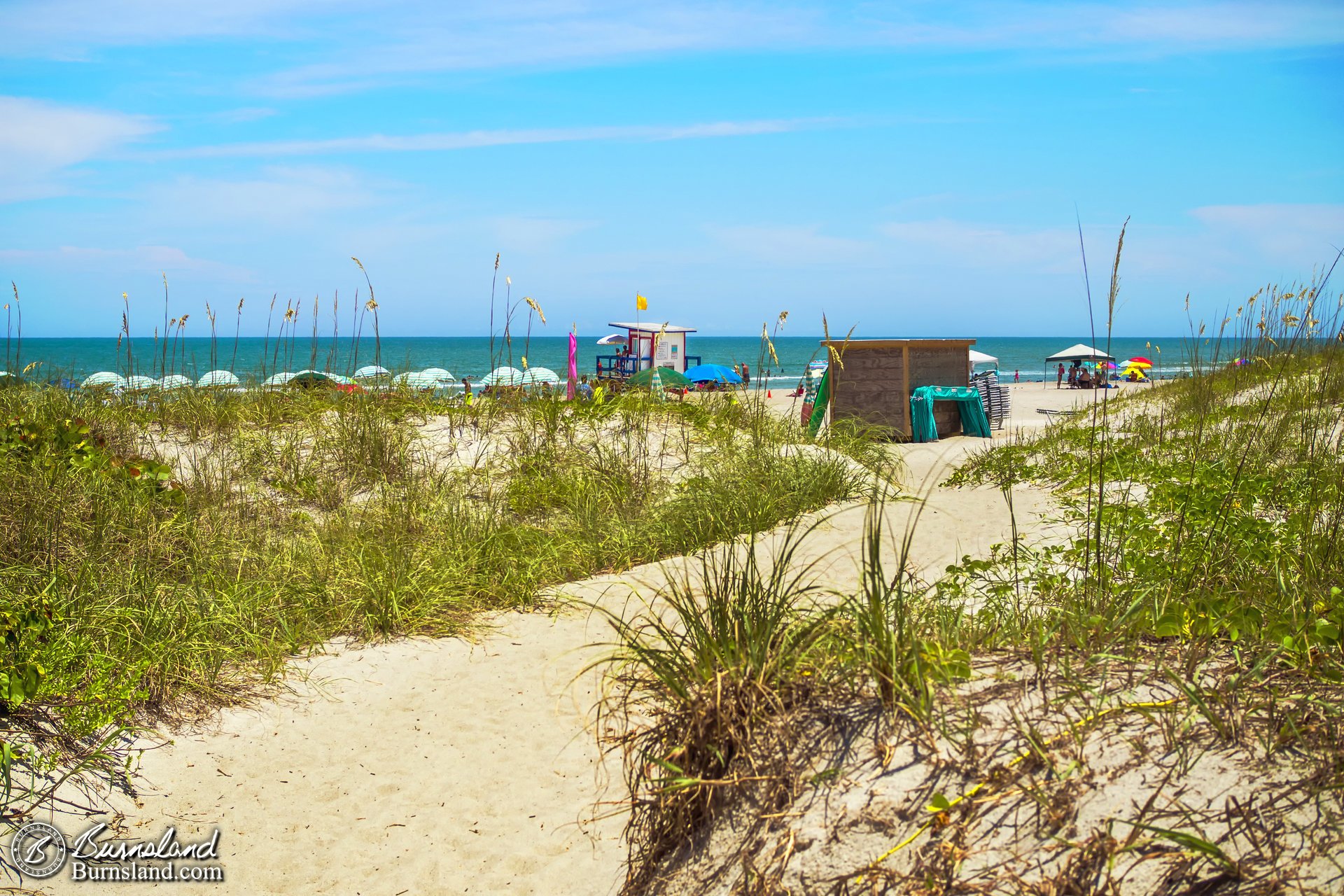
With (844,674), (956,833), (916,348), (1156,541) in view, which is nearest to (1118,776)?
(956,833)

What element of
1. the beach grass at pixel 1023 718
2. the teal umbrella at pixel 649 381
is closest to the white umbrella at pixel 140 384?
the teal umbrella at pixel 649 381

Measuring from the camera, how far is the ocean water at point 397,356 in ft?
26.5

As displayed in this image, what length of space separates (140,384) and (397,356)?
6586 centimetres

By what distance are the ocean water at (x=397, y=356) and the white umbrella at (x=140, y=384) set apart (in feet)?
0.38

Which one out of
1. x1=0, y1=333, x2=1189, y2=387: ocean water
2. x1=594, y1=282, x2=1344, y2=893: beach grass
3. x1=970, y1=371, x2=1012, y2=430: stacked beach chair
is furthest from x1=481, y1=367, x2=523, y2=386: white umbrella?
x1=970, y1=371, x2=1012, y2=430: stacked beach chair

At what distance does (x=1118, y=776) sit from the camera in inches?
74.9

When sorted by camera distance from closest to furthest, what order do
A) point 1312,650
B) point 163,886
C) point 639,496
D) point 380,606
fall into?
point 1312,650
point 163,886
point 380,606
point 639,496

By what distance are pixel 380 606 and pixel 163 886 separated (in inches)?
81.2

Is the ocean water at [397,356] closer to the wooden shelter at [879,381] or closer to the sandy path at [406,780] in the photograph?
the wooden shelter at [879,381]

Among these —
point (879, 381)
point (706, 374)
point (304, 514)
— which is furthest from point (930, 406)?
point (706, 374)

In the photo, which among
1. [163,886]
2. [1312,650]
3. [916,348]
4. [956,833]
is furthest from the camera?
[916,348]

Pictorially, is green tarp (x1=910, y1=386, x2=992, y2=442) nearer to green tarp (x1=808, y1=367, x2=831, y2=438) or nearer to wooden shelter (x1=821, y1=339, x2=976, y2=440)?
wooden shelter (x1=821, y1=339, x2=976, y2=440)

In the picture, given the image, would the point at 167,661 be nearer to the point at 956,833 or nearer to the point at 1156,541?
the point at 956,833

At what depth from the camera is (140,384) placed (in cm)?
883
